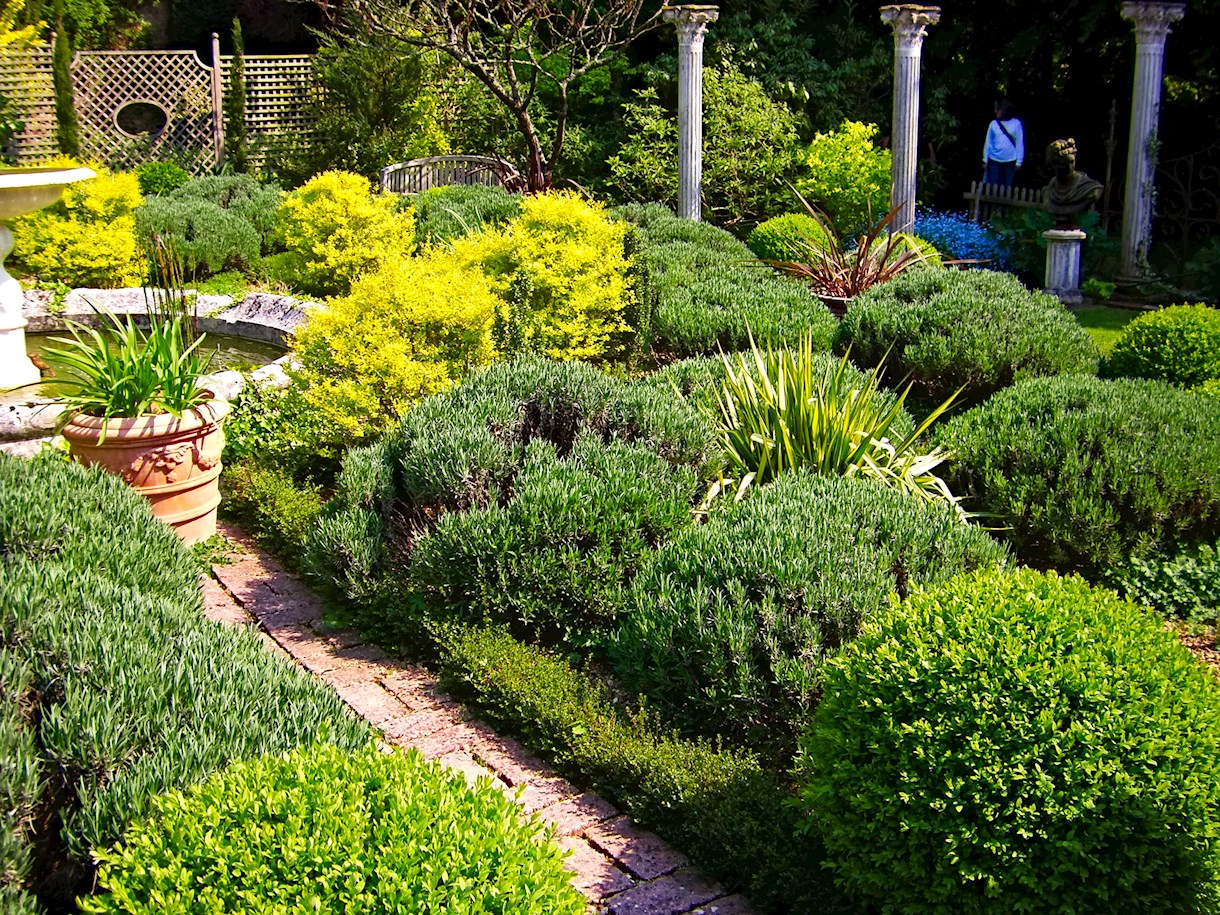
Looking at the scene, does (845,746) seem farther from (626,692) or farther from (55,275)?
(55,275)

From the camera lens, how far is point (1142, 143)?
11.3 meters

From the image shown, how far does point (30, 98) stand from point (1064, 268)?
12540 millimetres

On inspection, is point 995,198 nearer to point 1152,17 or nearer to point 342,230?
point 1152,17

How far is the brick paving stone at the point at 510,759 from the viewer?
12.1 feet

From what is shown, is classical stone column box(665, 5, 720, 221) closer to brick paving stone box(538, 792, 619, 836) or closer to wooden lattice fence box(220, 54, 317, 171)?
wooden lattice fence box(220, 54, 317, 171)

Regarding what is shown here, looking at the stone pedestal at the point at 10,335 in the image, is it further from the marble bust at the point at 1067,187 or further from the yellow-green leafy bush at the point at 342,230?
the marble bust at the point at 1067,187

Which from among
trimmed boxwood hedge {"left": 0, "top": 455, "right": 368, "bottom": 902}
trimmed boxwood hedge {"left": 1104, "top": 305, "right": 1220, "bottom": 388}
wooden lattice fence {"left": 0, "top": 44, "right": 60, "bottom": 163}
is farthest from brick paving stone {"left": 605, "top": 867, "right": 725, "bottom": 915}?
wooden lattice fence {"left": 0, "top": 44, "right": 60, "bottom": 163}

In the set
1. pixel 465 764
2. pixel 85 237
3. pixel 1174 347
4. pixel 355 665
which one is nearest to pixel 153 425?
pixel 355 665

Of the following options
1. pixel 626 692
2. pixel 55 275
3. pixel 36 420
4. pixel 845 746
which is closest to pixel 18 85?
pixel 55 275

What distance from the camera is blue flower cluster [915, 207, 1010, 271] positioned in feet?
39.5

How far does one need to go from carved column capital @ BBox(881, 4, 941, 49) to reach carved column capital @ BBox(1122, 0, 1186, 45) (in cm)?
180

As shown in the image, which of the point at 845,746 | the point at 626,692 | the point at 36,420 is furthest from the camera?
the point at 36,420

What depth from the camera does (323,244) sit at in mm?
9555

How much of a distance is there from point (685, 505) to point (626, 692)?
875mm
